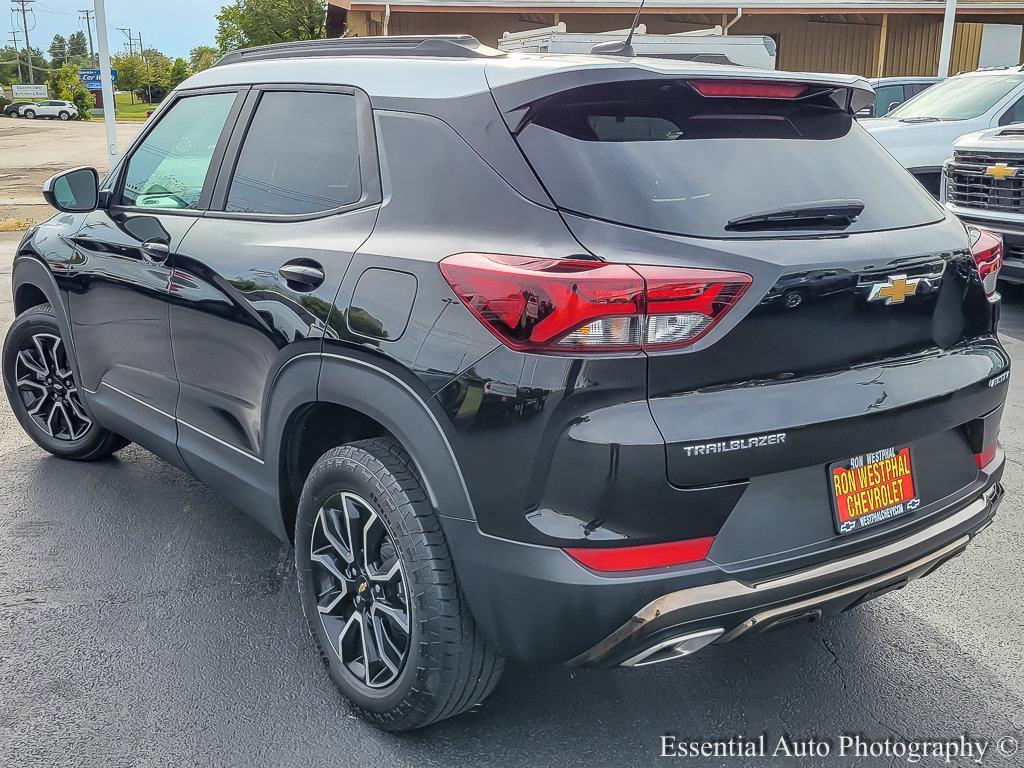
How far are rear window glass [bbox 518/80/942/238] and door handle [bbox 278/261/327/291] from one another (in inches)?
28.7

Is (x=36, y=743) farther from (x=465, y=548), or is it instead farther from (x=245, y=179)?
(x=245, y=179)

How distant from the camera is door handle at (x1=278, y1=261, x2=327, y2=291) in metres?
2.88

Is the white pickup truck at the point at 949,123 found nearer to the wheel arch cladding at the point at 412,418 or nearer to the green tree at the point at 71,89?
the wheel arch cladding at the point at 412,418

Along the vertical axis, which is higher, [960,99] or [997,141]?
[960,99]

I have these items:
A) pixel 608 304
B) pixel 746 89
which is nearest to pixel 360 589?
pixel 608 304

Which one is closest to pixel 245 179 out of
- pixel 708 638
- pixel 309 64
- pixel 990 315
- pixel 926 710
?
pixel 309 64

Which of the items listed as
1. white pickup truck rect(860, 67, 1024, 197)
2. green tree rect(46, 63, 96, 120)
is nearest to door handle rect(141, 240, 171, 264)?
white pickup truck rect(860, 67, 1024, 197)

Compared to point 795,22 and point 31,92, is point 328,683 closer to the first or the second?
point 795,22

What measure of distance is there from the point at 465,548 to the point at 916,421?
121 cm

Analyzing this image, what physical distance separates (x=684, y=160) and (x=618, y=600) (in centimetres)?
111

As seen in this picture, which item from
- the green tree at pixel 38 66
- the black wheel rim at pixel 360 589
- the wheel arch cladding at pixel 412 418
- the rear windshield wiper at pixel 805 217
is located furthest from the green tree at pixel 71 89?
the rear windshield wiper at pixel 805 217

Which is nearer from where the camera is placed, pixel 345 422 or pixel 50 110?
pixel 345 422

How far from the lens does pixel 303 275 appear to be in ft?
9.66

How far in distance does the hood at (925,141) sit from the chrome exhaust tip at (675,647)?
31.5ft
